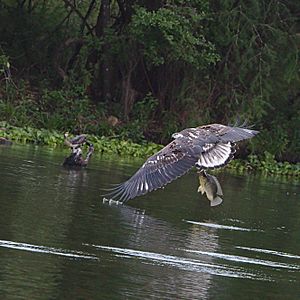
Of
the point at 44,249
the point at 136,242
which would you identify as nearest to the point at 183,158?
the point at 136,242

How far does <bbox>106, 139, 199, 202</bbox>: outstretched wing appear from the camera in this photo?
10945 millimetres

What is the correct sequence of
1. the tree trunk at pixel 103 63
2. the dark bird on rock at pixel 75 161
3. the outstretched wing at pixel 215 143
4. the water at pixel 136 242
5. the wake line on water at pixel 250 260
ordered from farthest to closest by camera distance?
the tree trunk at pixel 103 63 < the dark bird on rock at pixel 75 161 < the outstretched wing at pixel 215 143 < the wake line on water at pixel 250 260 < the water at pixel 136 242

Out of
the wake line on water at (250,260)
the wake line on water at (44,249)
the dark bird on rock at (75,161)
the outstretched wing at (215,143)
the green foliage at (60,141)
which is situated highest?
the outstretched wing at (215,143)

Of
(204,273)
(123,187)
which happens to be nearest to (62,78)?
(123,187)

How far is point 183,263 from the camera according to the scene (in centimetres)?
969

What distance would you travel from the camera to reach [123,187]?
36.1 feet

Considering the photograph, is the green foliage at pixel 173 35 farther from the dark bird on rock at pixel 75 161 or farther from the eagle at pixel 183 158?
the eagle at pixel 183 158

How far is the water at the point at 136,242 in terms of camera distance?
842 cm

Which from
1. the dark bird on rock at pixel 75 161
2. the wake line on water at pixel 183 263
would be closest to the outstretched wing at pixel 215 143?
the wake line on water at pixel 183 263

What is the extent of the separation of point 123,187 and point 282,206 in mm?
5710

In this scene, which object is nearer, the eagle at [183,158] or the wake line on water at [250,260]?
the wake line on water at [250,260]

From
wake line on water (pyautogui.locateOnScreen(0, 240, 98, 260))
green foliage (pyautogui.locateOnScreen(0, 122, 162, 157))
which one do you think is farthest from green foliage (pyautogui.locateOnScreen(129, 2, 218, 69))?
wake line on water (pyautogui.locateOnScreen(0, 240, 98, 260))

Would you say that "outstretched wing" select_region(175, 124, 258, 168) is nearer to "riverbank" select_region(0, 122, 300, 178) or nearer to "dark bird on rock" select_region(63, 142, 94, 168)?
"dark bird on rock" select_region(63, 142, 94, 168)

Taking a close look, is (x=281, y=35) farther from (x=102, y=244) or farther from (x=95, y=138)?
(x=102, y=244)
